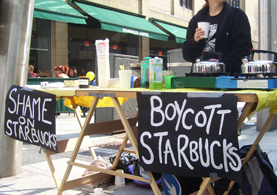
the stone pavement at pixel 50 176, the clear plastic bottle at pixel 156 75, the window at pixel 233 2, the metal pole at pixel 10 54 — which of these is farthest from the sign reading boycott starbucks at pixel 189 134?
the window at pixel 233 2

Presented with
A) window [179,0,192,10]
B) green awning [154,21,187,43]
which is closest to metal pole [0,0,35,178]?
green awning [154,21,187,43]

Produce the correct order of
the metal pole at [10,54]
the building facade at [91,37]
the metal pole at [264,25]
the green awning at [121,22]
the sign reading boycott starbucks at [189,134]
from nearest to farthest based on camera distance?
the sign reading boycott starbucks at [189,134] → the metal pole at [10,54] → the metal pole at [264,25] → the building facade at [91,37] → the green awning at [121,22]

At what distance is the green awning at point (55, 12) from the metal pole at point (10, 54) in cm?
658

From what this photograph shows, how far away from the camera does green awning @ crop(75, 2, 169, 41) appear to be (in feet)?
41.6

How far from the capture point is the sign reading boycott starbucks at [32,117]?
2.79 metres

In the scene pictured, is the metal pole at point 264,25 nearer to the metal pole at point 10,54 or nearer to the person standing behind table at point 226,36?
the person standing behind table at point 226,36

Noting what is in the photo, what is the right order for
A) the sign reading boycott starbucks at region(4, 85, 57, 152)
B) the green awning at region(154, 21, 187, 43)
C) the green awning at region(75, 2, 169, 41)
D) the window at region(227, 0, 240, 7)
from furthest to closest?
1. the window at region(227, 0, 240, 7)
2. the green awning at region(154, 21, 187, 43)
3. the green awning at region(75, 2, 169, 41)
4. the sign reading boycott starbucks at region(4, 85, 57, 152)

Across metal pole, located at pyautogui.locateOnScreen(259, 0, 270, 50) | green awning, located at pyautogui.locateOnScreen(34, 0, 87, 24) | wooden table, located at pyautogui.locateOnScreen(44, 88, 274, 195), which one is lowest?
wooden table, located at pyautogui.locateOnScreen(44, 88, 274, 195)

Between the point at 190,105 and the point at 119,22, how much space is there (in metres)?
12.0

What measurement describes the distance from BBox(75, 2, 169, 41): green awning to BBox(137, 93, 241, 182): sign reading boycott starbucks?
10.7m

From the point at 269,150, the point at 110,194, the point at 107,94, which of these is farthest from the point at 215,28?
the point at 269,150

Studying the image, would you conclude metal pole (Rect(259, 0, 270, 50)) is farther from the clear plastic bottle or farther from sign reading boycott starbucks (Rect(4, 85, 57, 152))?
sign reading boycott starbucks (Rect(4, 85, 57, 152))

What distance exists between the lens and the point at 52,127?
2.78m

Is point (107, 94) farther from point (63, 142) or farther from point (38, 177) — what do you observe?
point (38, 177)
